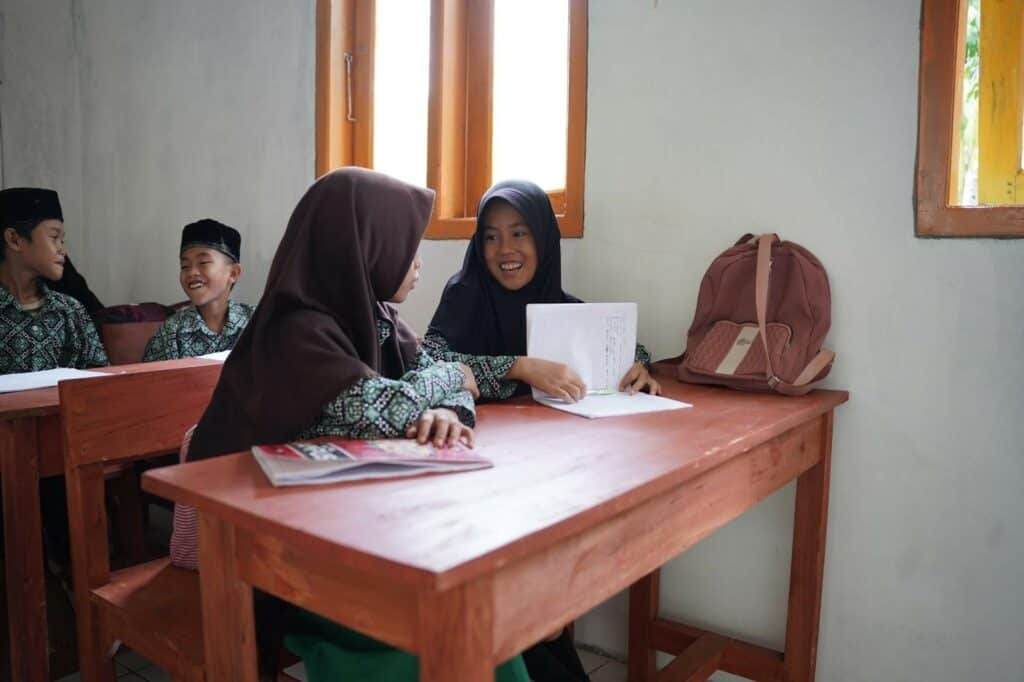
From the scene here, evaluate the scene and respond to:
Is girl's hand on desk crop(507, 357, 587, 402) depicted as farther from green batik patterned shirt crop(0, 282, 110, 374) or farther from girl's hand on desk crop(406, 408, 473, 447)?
green batik patterned shirt crop(0, 282, 110, 374)

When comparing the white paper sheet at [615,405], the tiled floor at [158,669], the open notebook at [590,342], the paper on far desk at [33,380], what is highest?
the open notebook at [590,342]

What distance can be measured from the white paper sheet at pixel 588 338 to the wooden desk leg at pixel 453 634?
2.92ft

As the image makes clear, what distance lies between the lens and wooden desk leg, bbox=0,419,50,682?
167cm

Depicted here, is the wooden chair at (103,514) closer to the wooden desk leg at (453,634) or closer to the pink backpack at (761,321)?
the wooden desk leg at (453,634)

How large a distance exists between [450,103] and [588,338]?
1191mm

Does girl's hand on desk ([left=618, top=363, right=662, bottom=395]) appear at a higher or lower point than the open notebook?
lower

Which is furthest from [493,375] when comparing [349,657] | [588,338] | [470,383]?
[349,657]

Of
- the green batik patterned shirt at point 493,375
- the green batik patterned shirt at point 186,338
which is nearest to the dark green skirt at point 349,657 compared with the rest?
the green batik patterned shirt at point 493,375

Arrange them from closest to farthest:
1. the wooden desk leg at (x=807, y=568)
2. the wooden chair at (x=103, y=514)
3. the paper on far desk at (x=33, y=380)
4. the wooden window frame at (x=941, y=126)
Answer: the wooden chair at (x=103, y=514) → the wooden window frame at (x=941, y=126) → the wooden desk leg at (x=807, y=568) → the paper on far desk at (x=33, y=380)

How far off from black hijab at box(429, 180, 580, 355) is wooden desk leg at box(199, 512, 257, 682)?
101 centimetres

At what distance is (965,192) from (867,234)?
504 millimetres

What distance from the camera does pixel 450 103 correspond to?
2512 millimetres

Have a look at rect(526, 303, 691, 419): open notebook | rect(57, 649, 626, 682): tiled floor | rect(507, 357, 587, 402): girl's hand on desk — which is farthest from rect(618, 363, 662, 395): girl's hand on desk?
rect(57, 649, 626, 682): tiled floor

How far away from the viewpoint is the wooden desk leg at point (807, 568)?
5.64ft
